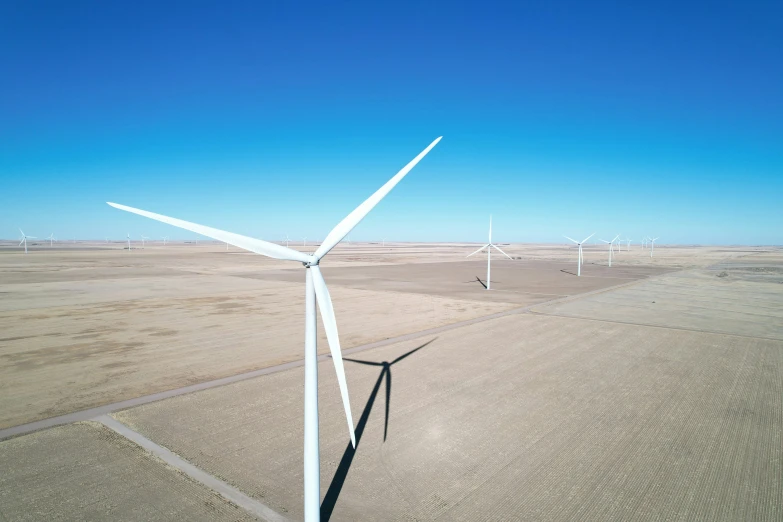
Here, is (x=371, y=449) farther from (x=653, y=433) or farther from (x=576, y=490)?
(x=653, y=433)

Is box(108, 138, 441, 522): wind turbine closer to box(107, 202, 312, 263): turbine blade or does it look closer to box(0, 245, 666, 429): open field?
box(107, 202, 312, 263): turbine blade

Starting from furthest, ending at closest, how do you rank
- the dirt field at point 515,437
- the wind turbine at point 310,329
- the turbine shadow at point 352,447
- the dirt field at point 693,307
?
the dirt field at point 693,307 < the dirt field at point 515,437 < the turbine shadow at point 352,447 < the wind turbine at point 310,329

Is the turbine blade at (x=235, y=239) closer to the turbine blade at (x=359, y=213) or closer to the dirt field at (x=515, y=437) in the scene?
the turbine blade at (x=359, y=213)

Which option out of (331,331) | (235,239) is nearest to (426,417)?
(331,331)

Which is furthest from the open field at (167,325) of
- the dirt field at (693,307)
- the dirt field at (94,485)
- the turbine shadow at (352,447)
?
the dirt field at (693,307)

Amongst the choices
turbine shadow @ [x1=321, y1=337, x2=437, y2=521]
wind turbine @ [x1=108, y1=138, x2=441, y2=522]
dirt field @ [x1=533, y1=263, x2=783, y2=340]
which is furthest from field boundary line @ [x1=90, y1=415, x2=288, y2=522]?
dirt field @ [x1=533, y1=263, x2=783, y2=340]

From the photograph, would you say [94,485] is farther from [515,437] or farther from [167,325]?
[167,325]

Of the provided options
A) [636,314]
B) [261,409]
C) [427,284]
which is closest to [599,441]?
[261,409]
